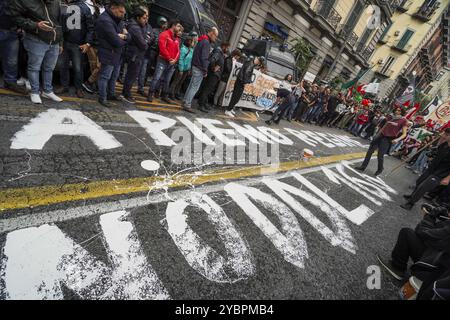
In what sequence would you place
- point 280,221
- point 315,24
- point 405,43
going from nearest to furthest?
1. point 280,221
2. point 315,24
3. point 405,43

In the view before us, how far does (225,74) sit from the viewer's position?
7.50 meters

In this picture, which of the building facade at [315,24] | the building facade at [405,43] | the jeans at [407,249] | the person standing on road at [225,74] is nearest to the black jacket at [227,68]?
the person standing on road at [225,74]

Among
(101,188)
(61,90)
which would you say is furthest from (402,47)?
(101,188)

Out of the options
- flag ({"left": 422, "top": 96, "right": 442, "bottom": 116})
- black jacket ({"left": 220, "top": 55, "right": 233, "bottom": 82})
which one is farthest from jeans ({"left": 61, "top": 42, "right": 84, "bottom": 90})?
Answer: flag ({"left": 422, "top": 96, "right": 442, "bottom": 116})

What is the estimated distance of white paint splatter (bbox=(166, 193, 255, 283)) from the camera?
7.45ft

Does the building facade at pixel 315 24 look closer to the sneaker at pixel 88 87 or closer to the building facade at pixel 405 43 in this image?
the building facade at pixel 405 43

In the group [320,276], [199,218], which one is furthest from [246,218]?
[320,276]

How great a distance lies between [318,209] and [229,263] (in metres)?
2.23

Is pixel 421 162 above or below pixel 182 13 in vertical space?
below

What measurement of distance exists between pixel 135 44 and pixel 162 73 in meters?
1.22

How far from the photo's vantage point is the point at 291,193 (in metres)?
4.22

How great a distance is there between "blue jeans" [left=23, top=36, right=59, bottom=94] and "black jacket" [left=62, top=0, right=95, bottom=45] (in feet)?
1.66

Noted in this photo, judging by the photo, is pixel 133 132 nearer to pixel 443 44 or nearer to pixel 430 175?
pixel 430 175

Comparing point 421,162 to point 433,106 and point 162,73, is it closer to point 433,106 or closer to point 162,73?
point 433,106
